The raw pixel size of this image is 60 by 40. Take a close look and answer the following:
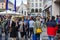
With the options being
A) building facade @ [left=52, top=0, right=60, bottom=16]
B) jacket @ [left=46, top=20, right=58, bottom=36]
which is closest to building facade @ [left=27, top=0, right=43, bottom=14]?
building facade @ [left=52, top=0, right=60, bottom=16]

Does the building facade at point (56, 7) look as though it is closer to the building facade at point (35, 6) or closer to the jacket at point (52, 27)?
the jacket at point (52, 27)

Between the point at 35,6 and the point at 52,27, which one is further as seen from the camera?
the point at 35,6

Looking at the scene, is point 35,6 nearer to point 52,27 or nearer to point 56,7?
point 56,7

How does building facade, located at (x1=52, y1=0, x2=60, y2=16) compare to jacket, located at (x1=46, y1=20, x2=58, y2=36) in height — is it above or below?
above

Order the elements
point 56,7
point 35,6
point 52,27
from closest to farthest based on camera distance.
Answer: point 52,27 → point 56,7 → point 35,6

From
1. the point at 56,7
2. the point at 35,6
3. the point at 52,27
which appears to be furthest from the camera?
the point at 35,6

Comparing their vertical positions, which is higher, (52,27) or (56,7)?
(56,7)

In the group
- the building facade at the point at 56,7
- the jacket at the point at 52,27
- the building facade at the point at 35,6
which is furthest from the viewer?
the building facade at the point at 35,6

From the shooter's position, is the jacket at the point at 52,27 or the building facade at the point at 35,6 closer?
the jacket at the point at 52,27

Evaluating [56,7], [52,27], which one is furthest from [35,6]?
[52,27]

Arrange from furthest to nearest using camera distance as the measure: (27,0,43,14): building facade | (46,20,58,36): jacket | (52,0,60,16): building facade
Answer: (27,0,43,14): building facade → (52,0,60,16): building facade → (46,20,58,36): jacket

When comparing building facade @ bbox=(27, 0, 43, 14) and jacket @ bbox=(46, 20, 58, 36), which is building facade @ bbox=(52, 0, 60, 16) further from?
building facade @ bbox=(27, 0, 43, 14)

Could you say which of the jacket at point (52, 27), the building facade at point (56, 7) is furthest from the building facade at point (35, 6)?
the jacket at point (52, 27)

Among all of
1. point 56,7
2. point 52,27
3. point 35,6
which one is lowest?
point 52,27
